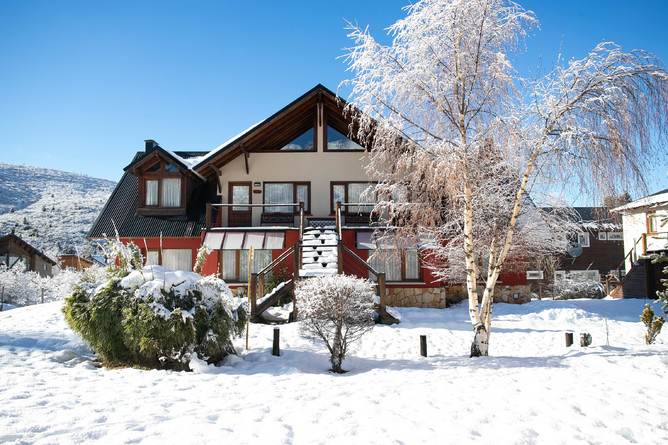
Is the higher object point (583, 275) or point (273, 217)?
point (273, 217)

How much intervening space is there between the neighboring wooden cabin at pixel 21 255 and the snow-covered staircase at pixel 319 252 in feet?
83.8

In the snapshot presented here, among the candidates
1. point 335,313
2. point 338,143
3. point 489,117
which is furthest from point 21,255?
point 489,117

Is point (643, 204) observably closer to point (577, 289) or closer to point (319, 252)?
point (319, 252)

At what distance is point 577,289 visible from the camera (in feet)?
80.2

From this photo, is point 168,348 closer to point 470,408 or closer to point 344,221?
point 470,408

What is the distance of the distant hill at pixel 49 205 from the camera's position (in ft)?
164

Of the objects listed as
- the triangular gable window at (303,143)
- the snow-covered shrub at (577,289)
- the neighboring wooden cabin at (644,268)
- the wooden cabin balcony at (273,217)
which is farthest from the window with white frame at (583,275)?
the triangular gable window at (303,143)

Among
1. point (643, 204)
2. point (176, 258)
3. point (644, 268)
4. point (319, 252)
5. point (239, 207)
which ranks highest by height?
point (239, 207)

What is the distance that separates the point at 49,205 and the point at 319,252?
72.4m

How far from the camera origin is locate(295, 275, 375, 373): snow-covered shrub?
327 inches

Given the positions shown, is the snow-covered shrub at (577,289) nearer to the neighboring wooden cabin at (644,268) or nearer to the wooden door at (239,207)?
the neighboring wooden cabin at (644,268)

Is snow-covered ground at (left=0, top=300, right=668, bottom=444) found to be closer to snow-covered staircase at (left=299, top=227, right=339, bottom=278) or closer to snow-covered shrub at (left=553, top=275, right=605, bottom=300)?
snow-covered staircase at (left=299, top=227, right=339, bottom=278)

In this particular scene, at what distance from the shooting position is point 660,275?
18562 millimetres

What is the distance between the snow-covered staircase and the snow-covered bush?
4524mm
